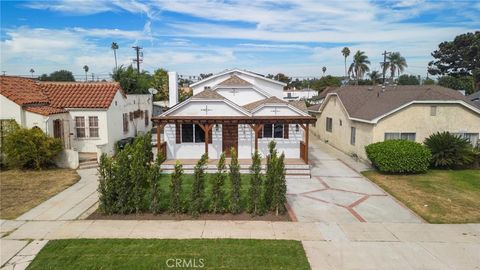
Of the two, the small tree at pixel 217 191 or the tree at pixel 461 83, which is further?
the tree at pixel 461 83

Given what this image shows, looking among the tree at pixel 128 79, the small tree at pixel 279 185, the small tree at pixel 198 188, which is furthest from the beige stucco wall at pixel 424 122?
the tree at pixel 128 79

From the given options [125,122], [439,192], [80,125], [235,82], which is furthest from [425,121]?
[80,125]

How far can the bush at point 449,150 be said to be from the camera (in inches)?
655

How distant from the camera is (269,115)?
16828 mm

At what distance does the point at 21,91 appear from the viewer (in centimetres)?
1761

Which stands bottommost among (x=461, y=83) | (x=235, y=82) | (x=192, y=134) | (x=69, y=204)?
(x=69, y=204)

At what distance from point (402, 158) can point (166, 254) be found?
42.6 feet

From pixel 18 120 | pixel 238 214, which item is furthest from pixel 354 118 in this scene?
pixel 18 120

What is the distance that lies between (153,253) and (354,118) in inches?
655

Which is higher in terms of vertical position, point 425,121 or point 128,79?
point 128,79

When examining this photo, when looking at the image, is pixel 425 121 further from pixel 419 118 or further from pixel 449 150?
pixel 449 150

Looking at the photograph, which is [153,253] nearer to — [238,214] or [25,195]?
[238,214]

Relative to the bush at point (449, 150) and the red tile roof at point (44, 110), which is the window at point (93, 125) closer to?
the red tile roof at point (44, 110)

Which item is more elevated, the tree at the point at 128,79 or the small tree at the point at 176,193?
the tree at the point at 128,79
